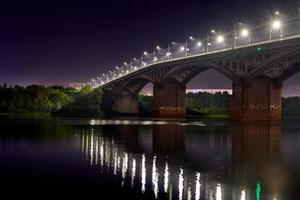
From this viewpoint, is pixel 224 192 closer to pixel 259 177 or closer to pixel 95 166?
pixel 259 177

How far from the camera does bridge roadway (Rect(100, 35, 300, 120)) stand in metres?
71.2

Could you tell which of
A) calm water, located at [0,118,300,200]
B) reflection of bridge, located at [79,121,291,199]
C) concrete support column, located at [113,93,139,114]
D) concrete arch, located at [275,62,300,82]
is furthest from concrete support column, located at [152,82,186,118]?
calm water, located at [0,118,300,200]

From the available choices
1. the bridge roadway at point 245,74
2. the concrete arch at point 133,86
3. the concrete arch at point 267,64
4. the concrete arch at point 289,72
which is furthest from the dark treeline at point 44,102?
the concrete arch at point 289,72

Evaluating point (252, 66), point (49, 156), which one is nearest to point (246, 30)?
point (252, 66)

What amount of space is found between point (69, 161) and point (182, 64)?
7831 centimetres

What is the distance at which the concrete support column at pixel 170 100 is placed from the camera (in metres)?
118

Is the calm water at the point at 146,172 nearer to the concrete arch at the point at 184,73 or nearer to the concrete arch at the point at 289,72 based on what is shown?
the concrete arch at the point at 289,72

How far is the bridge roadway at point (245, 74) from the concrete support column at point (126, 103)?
A: 2940cm

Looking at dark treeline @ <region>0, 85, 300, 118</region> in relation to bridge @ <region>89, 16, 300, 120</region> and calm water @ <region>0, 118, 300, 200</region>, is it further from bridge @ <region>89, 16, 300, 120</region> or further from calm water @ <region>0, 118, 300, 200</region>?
calm water @ <region>0, 118, 300, 200</region>

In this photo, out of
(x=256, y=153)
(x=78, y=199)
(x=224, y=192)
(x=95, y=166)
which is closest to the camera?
(x=78, y=199)

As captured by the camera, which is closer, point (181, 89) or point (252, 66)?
point (252, 66)

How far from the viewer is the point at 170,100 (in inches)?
4697

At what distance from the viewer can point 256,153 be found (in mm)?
30891

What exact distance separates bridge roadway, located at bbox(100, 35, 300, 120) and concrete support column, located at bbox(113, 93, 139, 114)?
2940cm
